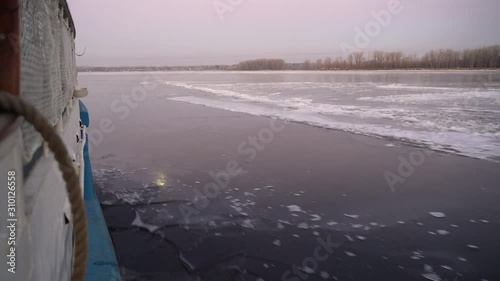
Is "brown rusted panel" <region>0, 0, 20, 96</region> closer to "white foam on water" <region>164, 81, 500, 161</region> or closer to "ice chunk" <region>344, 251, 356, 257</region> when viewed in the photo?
"ice chunk" <region>344, 251, 356, 257</region>

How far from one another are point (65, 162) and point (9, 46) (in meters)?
0.36

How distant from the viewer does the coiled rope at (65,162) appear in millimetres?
743

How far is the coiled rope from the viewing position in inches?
29.2

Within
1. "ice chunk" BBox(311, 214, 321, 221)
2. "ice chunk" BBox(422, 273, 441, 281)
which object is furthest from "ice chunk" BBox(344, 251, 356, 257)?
"ice chunk" BBox(311, 214, 321, 221)

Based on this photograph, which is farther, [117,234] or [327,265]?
[117,234]

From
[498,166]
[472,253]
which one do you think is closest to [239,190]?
[472,253]

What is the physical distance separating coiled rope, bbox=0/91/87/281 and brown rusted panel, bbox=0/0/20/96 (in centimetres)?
21

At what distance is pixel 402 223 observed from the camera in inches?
194

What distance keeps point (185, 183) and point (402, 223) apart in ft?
13.0

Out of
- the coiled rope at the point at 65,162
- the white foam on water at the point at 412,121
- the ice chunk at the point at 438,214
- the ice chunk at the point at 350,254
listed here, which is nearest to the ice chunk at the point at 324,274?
the ice chunk at the point at 350,254

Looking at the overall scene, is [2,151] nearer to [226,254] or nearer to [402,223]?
[226,254]

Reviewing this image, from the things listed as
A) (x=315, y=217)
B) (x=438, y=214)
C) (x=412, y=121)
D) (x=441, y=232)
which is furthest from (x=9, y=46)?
(x=412, y=121)

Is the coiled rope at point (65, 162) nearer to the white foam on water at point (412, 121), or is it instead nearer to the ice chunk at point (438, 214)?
the ice chunk at point (438, 214)

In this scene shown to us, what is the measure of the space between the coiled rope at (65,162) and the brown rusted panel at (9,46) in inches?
8.2
